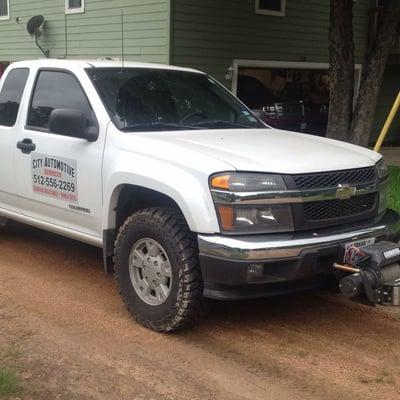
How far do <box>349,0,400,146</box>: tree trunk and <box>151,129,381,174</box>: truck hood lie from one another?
4.17 meters

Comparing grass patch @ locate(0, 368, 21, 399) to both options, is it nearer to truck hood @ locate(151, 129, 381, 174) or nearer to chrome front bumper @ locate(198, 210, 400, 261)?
chrome front bumper @ locate(198, 210, 400, 261)

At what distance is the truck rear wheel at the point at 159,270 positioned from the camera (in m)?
4.00

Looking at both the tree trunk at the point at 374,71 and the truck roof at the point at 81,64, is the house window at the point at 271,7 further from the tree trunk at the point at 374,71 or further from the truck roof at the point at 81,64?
the truck roof at the point at 81,64

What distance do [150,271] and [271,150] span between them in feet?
3.87

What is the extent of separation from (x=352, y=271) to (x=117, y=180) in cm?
174

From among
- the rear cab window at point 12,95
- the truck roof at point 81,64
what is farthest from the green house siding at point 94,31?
the truck roof at point 81,64

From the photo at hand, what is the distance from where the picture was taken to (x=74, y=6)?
13.9m

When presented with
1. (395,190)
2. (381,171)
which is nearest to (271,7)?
(395,190)

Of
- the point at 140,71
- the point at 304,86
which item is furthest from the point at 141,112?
the point at 304,86

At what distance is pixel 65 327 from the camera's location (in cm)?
439

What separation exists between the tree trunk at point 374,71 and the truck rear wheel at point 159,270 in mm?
5452

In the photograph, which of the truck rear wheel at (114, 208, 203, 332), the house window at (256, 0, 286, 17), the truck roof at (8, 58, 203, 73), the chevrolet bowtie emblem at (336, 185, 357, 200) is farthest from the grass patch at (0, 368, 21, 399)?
the house window at (256, 0, 286, 17)

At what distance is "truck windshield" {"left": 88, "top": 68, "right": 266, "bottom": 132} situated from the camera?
191 inches

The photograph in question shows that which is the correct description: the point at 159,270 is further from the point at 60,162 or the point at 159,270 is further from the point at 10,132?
the point at 10,132
